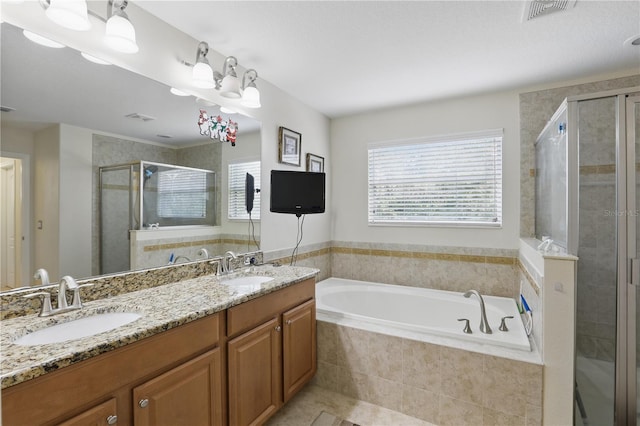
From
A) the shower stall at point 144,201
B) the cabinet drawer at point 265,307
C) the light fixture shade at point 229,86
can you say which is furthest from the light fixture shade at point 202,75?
the cabinet drawer at point 265,307

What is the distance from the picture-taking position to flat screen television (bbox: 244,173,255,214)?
240cm

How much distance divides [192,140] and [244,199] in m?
0.59

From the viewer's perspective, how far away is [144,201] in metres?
1.76

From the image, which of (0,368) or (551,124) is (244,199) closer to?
(0,368)

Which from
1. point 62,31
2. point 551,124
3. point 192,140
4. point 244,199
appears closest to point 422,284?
point 551,124

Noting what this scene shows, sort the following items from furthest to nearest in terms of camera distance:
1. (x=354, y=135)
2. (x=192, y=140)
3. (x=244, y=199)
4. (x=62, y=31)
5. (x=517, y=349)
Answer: (x=354, y=135) → (x=244, y=199) → (x=192, y=140) → (x=517, y=349) → (x=62, y=31)

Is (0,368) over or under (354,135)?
under

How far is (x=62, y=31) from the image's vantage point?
138 centimetres

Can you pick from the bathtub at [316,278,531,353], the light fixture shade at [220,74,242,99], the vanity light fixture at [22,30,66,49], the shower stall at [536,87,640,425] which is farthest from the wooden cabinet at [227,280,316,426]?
the shower stall at [536,87,640,425]

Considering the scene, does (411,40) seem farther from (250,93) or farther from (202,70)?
(202,70)

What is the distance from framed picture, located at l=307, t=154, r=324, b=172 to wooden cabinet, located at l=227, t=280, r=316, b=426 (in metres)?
1.35

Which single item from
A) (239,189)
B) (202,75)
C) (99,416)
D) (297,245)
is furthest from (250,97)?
(99,416)

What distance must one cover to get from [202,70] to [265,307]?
146 centimetres

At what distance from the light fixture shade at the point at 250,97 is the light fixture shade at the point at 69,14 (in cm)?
97
